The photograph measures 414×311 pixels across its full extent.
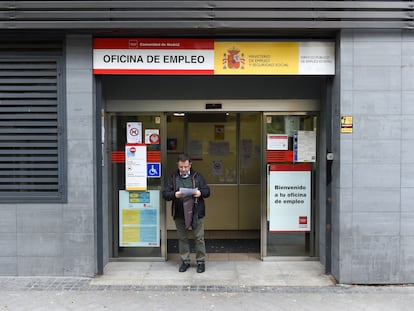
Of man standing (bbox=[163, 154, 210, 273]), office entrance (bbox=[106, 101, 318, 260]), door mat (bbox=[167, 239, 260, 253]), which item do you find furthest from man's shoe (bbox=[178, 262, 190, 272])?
door mat (bbox=[167, 239, 260, 253])

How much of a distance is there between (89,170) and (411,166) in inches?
174

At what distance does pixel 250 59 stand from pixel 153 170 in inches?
90.7

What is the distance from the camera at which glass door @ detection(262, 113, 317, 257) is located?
6.77 meters

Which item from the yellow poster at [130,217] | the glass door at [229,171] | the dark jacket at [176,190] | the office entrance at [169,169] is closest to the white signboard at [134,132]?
the office entrance at [169,169]

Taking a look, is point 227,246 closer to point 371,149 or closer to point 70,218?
point 70,218

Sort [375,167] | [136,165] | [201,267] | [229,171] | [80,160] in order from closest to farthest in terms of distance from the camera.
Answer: [375,167] → [80,160] → [201,267] → [136,165] → [229,171]

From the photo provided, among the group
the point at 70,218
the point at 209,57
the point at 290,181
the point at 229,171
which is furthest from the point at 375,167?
the point at 70,218

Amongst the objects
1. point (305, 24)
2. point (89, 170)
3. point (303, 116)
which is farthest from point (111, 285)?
point (305, 24)

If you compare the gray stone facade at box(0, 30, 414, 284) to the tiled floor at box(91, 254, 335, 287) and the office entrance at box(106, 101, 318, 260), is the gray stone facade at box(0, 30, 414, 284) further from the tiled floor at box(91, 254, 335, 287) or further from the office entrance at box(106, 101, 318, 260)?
the office entrance at box(106, 101, 318, 260)

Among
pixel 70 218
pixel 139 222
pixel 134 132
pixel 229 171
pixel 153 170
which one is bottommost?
pixel 139 222

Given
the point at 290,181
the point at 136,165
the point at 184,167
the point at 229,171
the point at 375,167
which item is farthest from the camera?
the point at 229,171

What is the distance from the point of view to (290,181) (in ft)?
22.4

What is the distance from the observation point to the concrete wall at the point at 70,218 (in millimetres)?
5910

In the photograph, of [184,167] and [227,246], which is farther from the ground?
[184,167]
